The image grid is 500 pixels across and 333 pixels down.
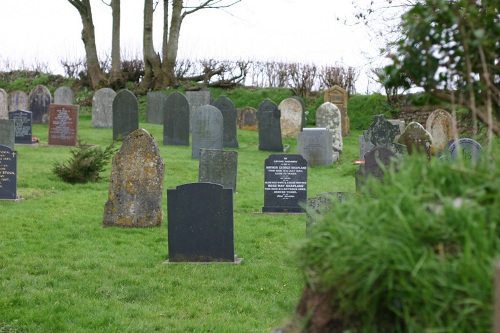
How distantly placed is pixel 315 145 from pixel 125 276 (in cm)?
1304

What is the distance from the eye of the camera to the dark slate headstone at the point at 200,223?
29.6ft

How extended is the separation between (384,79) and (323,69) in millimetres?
35506

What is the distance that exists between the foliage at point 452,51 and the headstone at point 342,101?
1042 inches

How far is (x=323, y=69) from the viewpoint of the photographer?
3853cm

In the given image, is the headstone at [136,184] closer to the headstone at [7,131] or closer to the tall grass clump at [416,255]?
the headstone at [7,131]

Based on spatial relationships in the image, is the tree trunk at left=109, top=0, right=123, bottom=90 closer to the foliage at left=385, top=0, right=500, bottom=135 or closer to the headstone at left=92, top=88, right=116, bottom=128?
the headstone at left=92, top=88, right=116, bottom=128

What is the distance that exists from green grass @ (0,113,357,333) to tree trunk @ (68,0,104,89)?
839 inches

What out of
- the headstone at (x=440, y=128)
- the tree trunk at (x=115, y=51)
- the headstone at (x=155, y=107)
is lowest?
the headstone at (x=440, y=128)

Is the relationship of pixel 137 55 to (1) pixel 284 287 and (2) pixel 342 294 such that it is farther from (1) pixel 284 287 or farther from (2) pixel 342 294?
(2) pixel 342 294

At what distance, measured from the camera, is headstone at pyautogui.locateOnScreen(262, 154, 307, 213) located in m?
12.9

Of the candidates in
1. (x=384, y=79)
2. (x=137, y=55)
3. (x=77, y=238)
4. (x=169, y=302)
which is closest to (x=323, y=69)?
(x=137, y=55)

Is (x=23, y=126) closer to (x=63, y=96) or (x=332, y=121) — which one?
(x=332, y=121)

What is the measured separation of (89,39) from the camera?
34.5 m

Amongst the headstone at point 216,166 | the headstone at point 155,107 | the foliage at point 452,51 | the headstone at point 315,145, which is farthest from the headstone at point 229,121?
the foliage at point 452,51
